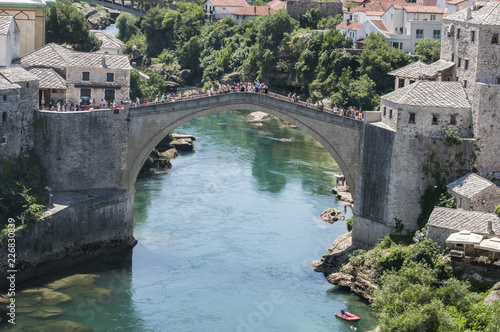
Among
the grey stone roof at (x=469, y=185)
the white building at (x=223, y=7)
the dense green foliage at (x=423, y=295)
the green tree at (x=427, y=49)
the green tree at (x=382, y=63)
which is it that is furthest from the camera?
the white building at (x=223, y=7)

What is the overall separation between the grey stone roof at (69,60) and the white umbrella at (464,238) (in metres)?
28.0

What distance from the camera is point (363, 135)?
201 feet

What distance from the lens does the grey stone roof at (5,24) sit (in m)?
65.6

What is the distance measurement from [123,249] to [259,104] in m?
14.1

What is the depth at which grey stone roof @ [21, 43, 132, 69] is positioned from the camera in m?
67.2

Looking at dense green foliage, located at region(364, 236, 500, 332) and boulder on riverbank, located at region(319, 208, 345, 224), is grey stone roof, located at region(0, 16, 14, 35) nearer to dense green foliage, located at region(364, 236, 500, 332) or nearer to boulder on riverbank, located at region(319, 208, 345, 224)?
boulder on riverbank, located at region(319, 208, 345, 224)

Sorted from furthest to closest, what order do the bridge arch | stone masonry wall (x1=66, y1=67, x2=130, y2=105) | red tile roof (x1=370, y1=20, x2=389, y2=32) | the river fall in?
red tile roof (x1=370, y1=20, x2=389, y2=32) < stone masonry wall (x1=66, y1=67, x2=130, y2=105) < the bridge arch < the river

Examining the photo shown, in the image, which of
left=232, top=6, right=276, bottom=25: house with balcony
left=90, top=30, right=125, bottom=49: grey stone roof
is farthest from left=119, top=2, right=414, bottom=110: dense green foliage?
left=90, top=30, right=125, bottom=49: grey stone roof

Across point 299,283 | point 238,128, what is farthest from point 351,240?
Answer: point 238,128

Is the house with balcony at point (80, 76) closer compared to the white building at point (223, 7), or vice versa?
the house with balcony at point (80, 76)

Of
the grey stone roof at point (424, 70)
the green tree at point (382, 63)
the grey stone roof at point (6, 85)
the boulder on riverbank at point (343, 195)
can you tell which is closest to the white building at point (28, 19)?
the grey stone roof at point (6, 85)

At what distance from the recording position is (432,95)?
5847 centimetres

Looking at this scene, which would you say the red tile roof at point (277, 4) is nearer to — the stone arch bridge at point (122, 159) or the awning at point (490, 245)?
the stone arch bridge at point (122, 159)

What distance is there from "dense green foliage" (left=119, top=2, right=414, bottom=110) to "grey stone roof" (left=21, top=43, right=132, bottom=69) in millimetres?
17726
